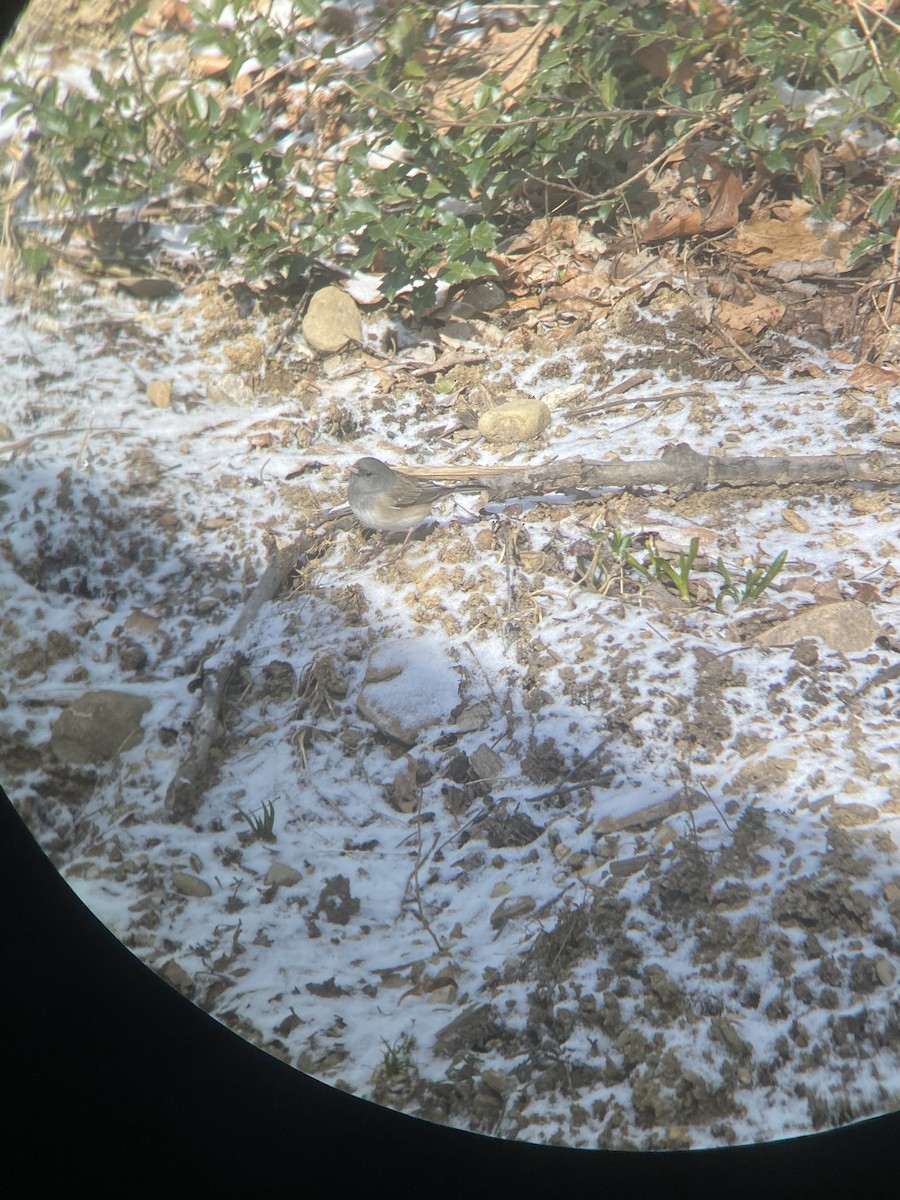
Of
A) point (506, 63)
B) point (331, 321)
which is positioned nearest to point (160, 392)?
point (331, 321)

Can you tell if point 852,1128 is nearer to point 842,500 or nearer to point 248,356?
point 842,500

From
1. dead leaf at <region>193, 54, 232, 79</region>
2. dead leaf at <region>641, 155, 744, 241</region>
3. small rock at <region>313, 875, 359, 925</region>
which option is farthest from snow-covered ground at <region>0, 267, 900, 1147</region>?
dead leaf at <region>193, 54, 232, 79</region>

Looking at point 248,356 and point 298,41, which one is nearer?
point 298,41

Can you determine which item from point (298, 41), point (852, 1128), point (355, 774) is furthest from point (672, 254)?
point (852, 1128)

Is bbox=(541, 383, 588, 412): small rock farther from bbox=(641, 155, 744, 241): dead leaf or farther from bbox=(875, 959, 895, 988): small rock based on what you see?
bbox=(875, 959, 895, 988): small rock

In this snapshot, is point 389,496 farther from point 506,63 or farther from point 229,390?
point 506,63

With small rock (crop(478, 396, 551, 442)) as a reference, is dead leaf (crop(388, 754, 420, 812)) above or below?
below
